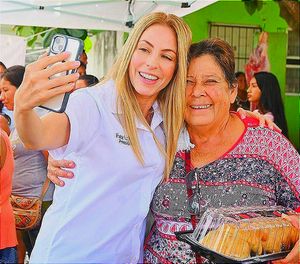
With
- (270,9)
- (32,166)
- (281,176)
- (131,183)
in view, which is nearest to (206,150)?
(281,176)

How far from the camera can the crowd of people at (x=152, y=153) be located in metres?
1.70

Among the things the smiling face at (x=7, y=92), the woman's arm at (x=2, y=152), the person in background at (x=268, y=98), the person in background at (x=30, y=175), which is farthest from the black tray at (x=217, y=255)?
the person in background at (x=268, y=98)

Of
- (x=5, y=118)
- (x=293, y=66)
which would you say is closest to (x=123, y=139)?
(x=5, y=118)

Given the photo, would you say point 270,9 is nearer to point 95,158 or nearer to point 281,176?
point 281,176

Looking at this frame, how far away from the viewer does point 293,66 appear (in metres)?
7.70

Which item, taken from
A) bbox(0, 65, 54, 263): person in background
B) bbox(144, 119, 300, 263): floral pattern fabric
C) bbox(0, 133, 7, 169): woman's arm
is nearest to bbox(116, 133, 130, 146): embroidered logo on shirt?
bbox(144, 119, 300, 263): floral pattern fabric

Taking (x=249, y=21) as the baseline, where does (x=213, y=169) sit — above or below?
below

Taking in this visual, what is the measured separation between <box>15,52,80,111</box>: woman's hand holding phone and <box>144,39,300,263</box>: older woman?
803mm

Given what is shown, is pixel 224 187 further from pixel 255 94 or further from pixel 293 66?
pixel 293 66

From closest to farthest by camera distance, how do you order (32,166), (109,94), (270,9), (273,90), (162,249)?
(109,94) < (162,249) < (32,166) < (273,90) < (270,9)

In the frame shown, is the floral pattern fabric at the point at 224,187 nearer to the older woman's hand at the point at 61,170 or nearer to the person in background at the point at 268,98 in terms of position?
the older woman's hand at the point at 61,170

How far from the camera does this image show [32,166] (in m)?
3.74

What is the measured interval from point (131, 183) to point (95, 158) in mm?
158

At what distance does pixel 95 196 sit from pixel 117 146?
0.18 m
